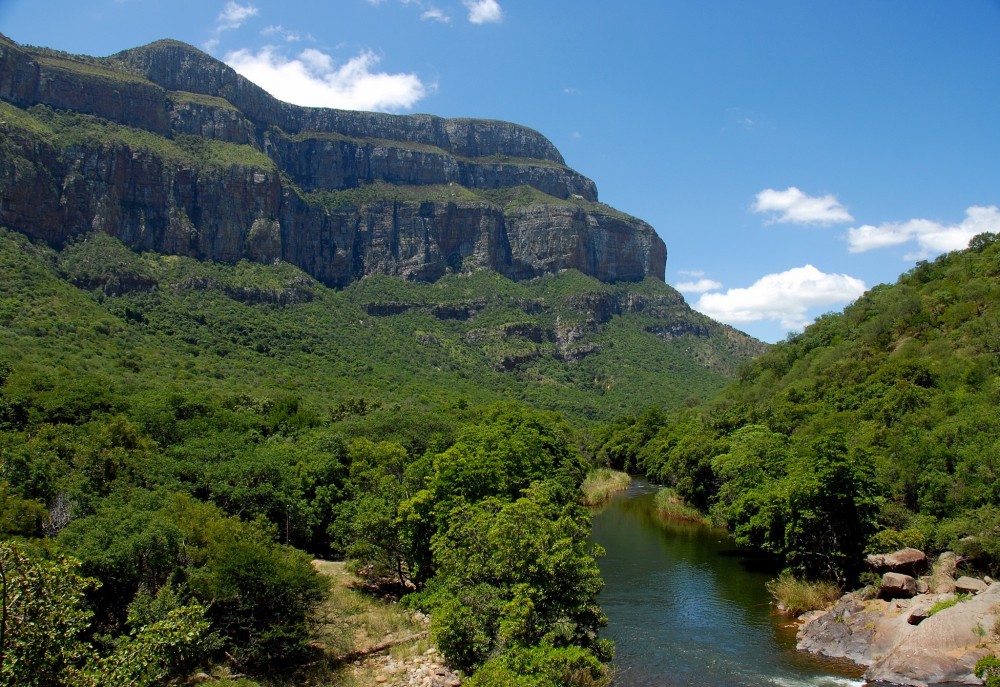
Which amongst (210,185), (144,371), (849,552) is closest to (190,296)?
(210,185)

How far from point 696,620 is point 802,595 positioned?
4.97m

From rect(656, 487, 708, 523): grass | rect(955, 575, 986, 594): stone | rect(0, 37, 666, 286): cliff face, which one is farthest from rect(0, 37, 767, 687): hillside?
rect(955, 575, 986, 594): stone

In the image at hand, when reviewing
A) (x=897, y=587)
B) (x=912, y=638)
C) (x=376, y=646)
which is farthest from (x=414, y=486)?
(x=912, y=638)

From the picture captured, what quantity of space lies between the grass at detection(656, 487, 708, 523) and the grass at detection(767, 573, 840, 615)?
19.8 meters

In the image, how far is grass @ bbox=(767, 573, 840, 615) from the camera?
101ft

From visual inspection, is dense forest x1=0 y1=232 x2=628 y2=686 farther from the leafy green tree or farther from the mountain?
the mountain

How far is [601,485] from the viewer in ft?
235

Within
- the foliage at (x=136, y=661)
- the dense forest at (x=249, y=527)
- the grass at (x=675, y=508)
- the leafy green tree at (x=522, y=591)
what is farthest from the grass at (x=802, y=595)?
the foliage at (x=136, y=661)

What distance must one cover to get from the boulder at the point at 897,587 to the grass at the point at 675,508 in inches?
911

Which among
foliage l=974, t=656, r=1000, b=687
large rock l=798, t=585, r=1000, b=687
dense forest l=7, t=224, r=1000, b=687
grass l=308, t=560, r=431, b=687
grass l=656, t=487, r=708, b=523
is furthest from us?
grass l=656, t=487, r=708, b=523

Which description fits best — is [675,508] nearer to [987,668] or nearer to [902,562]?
[902,562]

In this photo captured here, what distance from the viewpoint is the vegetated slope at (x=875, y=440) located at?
33.3 m

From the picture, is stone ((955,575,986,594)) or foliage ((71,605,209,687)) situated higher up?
foliage ((71,605,209,687))

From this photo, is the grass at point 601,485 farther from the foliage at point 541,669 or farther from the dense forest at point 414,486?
the foliage at point 541,669
